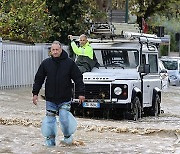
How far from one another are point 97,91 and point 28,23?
1452 centimetres

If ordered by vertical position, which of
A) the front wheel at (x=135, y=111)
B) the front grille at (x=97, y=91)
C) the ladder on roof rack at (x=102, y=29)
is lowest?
the front wheel at (x=135, y=111)

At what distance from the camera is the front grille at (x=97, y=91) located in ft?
55.5

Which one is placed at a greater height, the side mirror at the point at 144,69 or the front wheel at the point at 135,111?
the side mirror at the point at 144,69

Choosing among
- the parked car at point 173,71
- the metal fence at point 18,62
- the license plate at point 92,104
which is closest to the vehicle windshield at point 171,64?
the parked car at point 173,71

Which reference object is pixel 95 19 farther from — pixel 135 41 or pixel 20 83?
pixel 135 41

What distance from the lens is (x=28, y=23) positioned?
101ft

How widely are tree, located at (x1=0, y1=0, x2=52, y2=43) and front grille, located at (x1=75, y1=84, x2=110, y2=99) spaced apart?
13716 millimetres

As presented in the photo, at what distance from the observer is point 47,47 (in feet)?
89.4

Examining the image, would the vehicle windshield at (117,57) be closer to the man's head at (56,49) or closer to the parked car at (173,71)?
the man's head at (56,49)

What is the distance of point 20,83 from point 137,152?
1416cm

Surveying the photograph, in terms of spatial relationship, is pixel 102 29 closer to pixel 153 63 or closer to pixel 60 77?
pixel 153 63

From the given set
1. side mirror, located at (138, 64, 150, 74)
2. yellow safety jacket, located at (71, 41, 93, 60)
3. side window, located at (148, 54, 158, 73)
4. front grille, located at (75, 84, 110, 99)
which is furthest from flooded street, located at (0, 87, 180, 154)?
yellow safety jacket, located at (71, 41, 93, 60)

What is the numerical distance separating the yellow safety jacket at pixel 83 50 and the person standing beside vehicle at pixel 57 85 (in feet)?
20.3

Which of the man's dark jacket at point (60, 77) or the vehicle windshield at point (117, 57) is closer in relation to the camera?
the man's dark jacket at point (60, 77)
